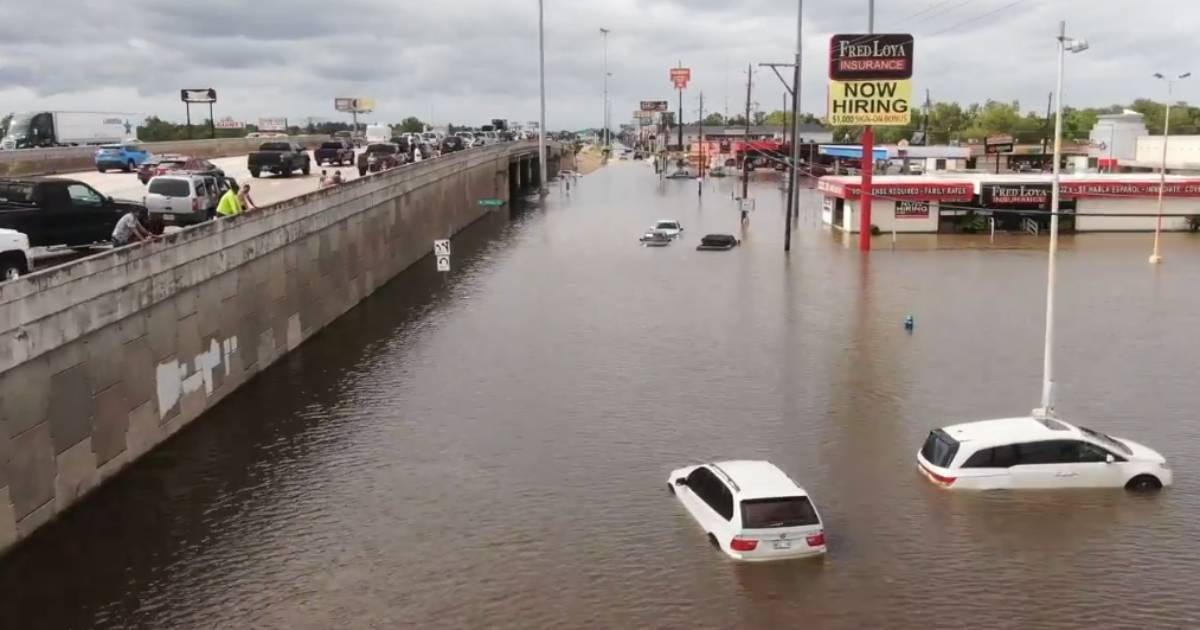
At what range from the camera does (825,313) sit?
42375 millimetres

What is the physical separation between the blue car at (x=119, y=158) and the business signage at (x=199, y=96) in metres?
59.0

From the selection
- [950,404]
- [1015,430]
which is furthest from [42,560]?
[950,404]

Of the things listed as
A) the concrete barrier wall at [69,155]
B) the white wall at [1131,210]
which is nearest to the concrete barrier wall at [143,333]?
the concrete barrier wall at [69,155]

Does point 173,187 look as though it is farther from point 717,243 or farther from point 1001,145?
point 1001,145

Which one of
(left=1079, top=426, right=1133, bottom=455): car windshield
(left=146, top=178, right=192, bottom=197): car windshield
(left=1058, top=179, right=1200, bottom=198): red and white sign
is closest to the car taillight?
(left=1079, top=426, right=1133, bottom=455): car windshield

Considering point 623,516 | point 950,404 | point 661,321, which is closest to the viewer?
point 623,516

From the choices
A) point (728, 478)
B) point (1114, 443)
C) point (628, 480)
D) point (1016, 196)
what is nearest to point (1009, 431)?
point (1114, 443)

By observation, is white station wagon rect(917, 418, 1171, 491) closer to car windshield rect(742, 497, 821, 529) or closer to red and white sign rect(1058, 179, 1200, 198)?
car windshield rect(742, 497, 821, 529)

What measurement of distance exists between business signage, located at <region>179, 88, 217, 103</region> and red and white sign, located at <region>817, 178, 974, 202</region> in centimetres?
7572

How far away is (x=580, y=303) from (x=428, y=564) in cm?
2739

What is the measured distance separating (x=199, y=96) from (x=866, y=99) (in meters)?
84.1

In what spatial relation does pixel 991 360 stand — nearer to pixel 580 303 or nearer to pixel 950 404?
pixel 950 404

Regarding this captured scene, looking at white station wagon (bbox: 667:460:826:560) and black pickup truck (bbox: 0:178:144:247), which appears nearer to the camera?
white station wagon (bbox: 667:460:826:560)

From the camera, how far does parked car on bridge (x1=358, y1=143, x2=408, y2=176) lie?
6145 cm
